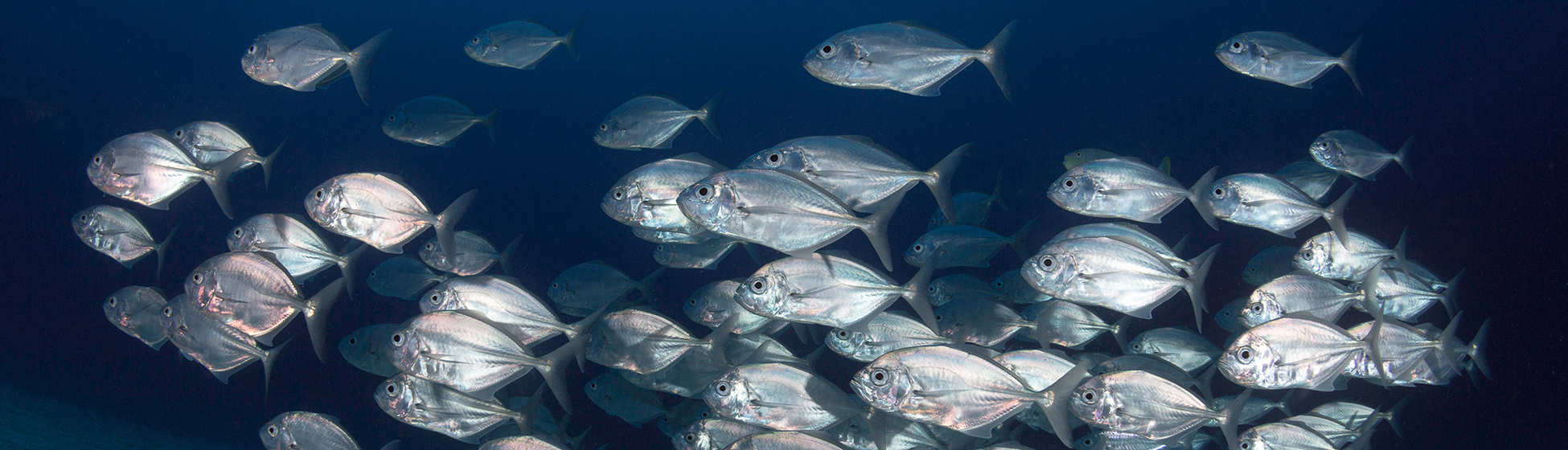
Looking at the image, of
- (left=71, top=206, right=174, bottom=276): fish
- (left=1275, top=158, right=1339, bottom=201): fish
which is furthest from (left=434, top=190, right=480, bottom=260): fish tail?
(left=1275, top=158, right=1339, bottom=201): fish

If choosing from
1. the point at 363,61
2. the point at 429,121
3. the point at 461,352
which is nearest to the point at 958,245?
the point at 461,352

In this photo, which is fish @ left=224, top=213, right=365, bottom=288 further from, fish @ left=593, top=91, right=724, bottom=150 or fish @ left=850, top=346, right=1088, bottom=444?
fish @ left=850, top=346, right=1088, bottom=444

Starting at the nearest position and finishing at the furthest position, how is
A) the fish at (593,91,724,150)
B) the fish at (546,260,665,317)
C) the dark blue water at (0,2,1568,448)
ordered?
the fish at (593,91,724,150)
the fish at (546,260,665,317)
the dark blue water at (0,2,1568,448)

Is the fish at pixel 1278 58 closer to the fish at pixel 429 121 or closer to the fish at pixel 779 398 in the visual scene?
the fish at pixel 779 398

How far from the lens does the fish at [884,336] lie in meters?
3.53

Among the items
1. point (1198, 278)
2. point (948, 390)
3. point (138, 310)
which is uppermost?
point (1198, 278)

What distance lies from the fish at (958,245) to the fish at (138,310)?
5160mm

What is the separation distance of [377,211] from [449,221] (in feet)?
1.26

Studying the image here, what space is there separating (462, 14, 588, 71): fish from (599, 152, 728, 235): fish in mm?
2713

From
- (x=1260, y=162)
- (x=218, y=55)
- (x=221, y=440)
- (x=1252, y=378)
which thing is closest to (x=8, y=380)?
(x=221, y=440)

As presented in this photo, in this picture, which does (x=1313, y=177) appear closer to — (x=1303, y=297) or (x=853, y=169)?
(x=1303, y=297)

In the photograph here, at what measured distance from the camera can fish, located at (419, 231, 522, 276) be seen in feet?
15.0

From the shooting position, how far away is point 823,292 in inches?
111

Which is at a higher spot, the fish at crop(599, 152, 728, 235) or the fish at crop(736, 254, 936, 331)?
the fish at crop(599, 152, 728, 235)
